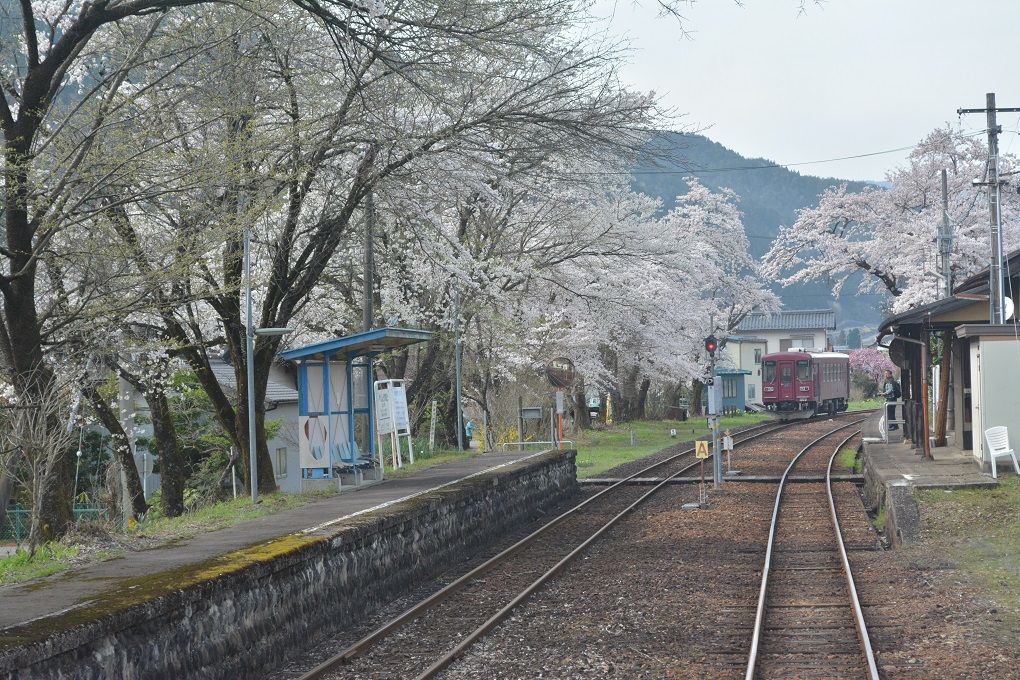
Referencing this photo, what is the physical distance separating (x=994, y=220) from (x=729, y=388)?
123 ft

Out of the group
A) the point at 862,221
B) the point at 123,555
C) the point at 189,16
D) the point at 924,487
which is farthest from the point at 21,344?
the point at 862,221

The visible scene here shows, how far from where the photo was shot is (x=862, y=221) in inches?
1526

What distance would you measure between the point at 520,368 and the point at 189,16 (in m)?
18.7

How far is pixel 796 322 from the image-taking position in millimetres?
83688

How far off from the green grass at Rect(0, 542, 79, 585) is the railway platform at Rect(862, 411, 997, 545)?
→ 8.90 m

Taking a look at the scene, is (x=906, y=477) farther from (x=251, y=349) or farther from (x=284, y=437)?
(x=284, y=437)

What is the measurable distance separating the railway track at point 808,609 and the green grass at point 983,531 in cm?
112

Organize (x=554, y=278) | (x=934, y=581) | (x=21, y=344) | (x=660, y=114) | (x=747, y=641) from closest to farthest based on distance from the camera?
(x=747, y=641) → (x=934, y=581) → (x=21, y=344) → (x=660, y=114) → (x=554, y=278)

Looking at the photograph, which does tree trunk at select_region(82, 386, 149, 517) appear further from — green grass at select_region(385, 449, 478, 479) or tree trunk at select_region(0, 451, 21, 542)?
tree trunk at select_region(0, 451, 21, 542)

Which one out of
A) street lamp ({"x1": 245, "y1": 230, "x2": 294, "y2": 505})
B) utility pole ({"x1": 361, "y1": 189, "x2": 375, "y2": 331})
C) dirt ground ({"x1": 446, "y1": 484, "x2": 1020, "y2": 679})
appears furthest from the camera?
utility pole ({"x1": 361, "y1": 189, "x2": 375, "y2": 331})

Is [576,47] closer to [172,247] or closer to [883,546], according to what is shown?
[172,247]

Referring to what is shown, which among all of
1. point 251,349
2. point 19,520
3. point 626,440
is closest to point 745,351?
point 626,440

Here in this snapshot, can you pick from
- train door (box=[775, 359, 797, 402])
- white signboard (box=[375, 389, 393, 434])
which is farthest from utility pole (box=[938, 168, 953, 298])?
train door (box=[775, 359, 797, 402])

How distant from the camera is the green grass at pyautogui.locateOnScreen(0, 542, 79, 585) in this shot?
8.09m
